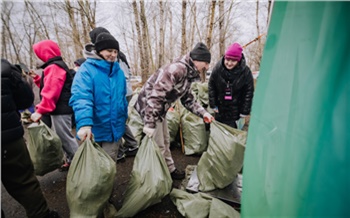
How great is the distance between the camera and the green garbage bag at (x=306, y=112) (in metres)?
0.62

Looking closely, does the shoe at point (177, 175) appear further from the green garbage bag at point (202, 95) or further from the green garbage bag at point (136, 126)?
the green garbage bag at point (202, 95)

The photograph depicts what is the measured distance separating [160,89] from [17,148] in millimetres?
1092

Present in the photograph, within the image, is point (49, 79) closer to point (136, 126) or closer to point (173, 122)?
point (136, 126)

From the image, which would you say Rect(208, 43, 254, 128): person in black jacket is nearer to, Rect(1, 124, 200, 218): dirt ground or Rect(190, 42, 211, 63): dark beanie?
Rect(190, 42, 211, 63): dark beanie

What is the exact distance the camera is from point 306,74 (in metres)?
0.65

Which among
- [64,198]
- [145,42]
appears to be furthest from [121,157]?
[145,42]

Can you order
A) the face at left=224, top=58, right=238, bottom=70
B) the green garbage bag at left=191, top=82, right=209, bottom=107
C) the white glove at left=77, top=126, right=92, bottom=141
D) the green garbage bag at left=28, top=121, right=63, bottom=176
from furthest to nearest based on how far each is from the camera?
the green garbage bag at left=191, top=82, right=209, bottom=107 → the face at left=224, top=58, right=238, bottom=70 → the green garbage bag at left=28, top=121, right=63, bottom=176 → the white glove at left=77, top=126, right=92, bottom=141

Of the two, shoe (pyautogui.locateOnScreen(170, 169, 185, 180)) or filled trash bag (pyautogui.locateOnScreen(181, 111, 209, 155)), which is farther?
filled trash bag (pyautogui.locateOnScreen(181, 111, 209, 155))

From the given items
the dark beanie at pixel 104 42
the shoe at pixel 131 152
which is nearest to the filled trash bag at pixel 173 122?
the shoe at pixel 131 152

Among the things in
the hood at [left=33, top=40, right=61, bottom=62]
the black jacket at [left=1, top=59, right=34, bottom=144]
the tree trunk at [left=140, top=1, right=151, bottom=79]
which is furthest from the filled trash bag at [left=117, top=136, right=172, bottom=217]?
the tree trunk at [left=140, top=1, right=151, bottom=79]

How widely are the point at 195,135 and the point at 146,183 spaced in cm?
145

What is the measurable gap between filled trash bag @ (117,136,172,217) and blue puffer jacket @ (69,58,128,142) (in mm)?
386

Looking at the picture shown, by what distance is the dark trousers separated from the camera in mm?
1264

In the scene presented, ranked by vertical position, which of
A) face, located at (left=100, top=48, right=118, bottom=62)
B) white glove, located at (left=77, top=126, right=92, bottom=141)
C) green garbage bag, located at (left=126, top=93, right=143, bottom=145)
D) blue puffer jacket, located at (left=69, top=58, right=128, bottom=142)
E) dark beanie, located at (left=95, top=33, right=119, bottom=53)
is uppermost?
dark beanie, located at (left=95, top=33, right=119, bottom=53)
